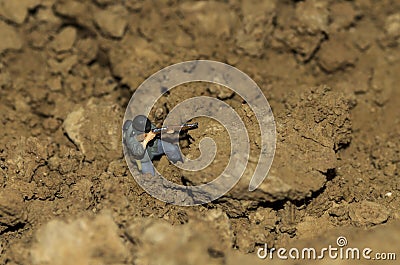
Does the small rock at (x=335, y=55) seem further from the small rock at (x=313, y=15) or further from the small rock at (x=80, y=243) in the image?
the small rock at (x=80, y=243)

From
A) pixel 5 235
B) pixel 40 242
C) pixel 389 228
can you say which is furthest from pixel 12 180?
pixel 389 228

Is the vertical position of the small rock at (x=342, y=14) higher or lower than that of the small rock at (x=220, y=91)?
higher

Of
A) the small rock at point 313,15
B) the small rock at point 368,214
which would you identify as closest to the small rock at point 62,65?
the small rock at point 313,15
